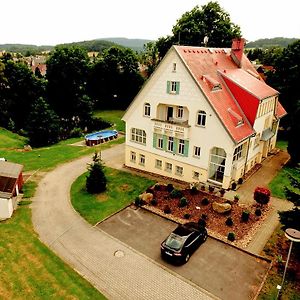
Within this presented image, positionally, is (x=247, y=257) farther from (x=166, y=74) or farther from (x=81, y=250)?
(x=166, y=74)

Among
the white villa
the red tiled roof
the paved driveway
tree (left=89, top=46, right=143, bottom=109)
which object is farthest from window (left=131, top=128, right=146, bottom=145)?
tree (left=89, top=46, right=143, bottom=109)

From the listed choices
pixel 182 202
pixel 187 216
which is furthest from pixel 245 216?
pixel 182 202

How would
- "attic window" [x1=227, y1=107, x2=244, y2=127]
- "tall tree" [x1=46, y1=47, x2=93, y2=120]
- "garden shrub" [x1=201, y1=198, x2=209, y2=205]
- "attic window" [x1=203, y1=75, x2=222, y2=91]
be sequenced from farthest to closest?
1. "tall tree" [x1=46, y1=47, x2=93, y2=120]
2. "attic window" [x1=203, y1=75, x2=222, y2=91]
3. "attic window" [x1=227, y1=107, x2=244, y2=127]
4. "garden shrub" [x1=201, y1=198, x2=209, y2=205]

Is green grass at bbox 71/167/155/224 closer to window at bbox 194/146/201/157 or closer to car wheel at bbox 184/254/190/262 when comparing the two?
window at bbox 194/146/201/157

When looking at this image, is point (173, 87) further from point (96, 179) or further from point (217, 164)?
point (96, 179)

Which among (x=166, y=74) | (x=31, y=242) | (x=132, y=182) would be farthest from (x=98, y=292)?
(x=166, y=74)
